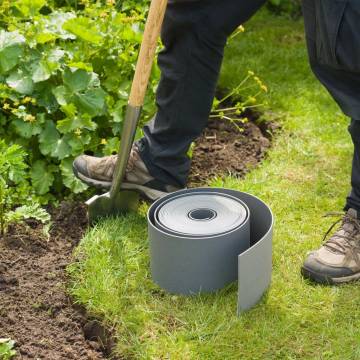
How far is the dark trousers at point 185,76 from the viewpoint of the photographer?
2.85 meters

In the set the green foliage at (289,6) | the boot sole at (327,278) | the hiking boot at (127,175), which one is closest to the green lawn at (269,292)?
the boot sole at (327,278)

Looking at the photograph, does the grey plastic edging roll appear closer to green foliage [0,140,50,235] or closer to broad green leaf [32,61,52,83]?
green foliage [0,140,50,235]

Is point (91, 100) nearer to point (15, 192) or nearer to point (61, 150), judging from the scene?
point (61, 150)

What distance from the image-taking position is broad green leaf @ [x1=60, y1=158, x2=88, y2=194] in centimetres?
333

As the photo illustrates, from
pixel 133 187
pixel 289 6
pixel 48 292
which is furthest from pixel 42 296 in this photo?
pixel 289 6

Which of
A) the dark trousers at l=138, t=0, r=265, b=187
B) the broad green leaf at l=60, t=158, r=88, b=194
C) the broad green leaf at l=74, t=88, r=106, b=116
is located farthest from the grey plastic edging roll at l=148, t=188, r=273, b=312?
the broad green leaf at l=74, t=88, r=106, b=116

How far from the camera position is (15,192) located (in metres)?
3.29

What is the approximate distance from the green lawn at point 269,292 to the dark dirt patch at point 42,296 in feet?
0.25

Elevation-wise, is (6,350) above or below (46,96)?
below

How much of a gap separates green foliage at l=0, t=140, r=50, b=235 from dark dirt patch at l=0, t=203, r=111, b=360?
0.31 feet

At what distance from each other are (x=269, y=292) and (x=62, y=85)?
139cm

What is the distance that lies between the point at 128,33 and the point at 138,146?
24.8 inches

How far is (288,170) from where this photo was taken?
11.7 feet

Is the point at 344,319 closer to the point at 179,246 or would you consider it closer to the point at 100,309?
the point at 179,246
